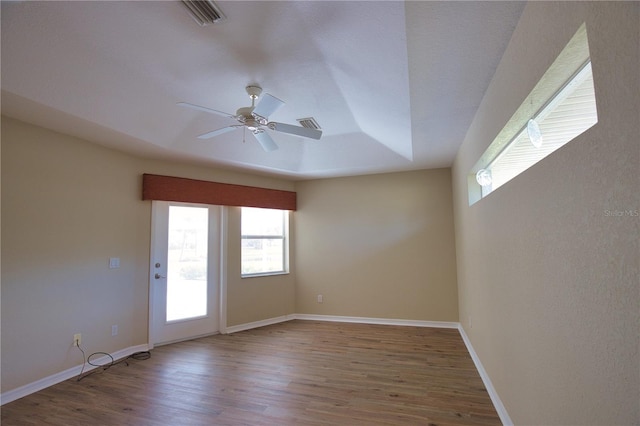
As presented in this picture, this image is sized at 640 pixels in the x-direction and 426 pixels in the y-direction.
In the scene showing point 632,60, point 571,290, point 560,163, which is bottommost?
point 571,290

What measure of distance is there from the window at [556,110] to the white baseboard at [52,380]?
4.35 metres

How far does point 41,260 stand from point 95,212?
0.71 meters

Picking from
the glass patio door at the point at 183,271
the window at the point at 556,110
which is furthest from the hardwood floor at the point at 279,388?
the window at the point at 556,110

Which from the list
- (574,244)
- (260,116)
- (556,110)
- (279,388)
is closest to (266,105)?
(260,116)

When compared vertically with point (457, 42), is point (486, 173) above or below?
below

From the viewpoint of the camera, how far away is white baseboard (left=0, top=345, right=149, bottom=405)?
2.63 metres

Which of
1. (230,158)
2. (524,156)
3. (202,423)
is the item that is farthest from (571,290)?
(230,158)

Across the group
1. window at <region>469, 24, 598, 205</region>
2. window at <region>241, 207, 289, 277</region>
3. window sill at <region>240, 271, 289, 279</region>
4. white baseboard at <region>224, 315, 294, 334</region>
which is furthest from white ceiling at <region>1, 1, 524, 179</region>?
white baseboard at <region>224, 315, 294, 334</region>

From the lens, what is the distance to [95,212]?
3473mm

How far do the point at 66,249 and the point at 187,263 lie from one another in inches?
56.9

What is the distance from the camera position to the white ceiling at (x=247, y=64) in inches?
68.2

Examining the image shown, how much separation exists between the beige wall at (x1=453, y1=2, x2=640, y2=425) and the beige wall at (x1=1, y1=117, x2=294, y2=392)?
3.98 meters

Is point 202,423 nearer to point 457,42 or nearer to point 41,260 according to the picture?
point 41,260

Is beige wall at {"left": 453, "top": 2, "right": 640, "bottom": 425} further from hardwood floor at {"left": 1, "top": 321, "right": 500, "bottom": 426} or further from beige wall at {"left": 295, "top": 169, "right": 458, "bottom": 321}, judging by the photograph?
beige wall at {"left": 295, "top": 169, "right": 458, "bottom": 321}
